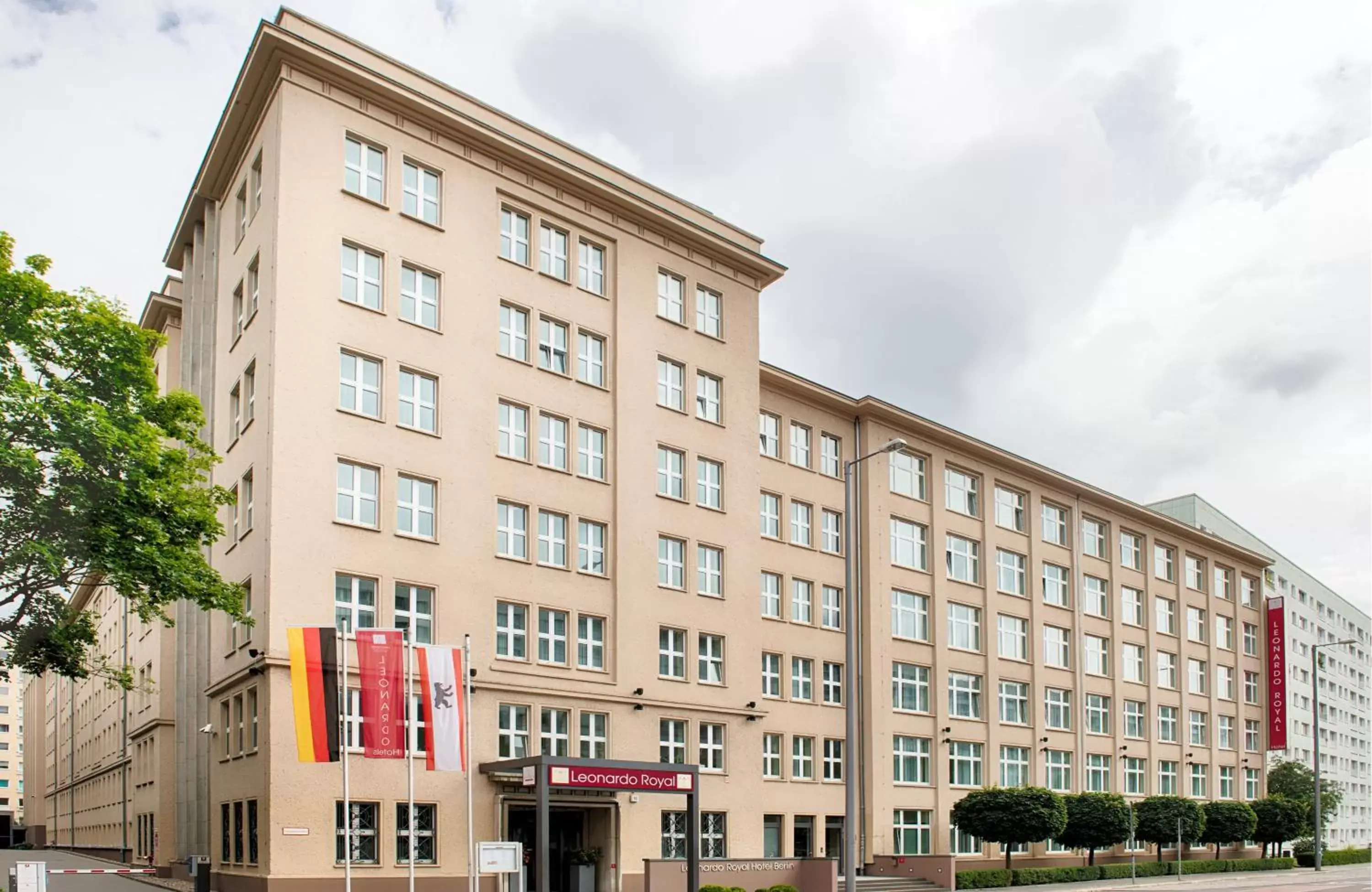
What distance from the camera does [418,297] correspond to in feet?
120

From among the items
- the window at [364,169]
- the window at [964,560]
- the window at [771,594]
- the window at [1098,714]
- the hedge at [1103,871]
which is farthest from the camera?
the window at [1098,714]

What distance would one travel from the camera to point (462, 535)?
118 ft

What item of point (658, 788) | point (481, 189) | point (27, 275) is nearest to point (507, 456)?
point (481, 189)

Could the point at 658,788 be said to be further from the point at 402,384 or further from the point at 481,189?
the point at 481,189

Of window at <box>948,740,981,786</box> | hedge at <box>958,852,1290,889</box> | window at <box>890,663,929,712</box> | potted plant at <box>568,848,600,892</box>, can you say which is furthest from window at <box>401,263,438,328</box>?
window at <box>948,740,981,786</box>

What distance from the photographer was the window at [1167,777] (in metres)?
65.8

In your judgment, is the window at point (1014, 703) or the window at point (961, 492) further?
the window at point (1014, 703)

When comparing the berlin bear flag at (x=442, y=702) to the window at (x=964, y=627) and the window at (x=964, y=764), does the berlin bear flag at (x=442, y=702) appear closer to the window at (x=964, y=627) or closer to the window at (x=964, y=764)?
the window at (x=964, y=764)

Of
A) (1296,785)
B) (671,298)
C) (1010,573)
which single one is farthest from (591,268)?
(1296,785)

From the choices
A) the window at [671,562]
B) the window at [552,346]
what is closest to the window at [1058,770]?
the window at [671,562]

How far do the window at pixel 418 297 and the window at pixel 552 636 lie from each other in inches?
338

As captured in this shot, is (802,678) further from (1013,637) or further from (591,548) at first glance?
(1013,637)

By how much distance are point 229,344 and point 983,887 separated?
102ft

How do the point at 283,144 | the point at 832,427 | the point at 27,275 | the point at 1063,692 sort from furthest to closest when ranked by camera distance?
the point at 1063,692
the point at 832,427
the point at 283,144
the point at 27,275
